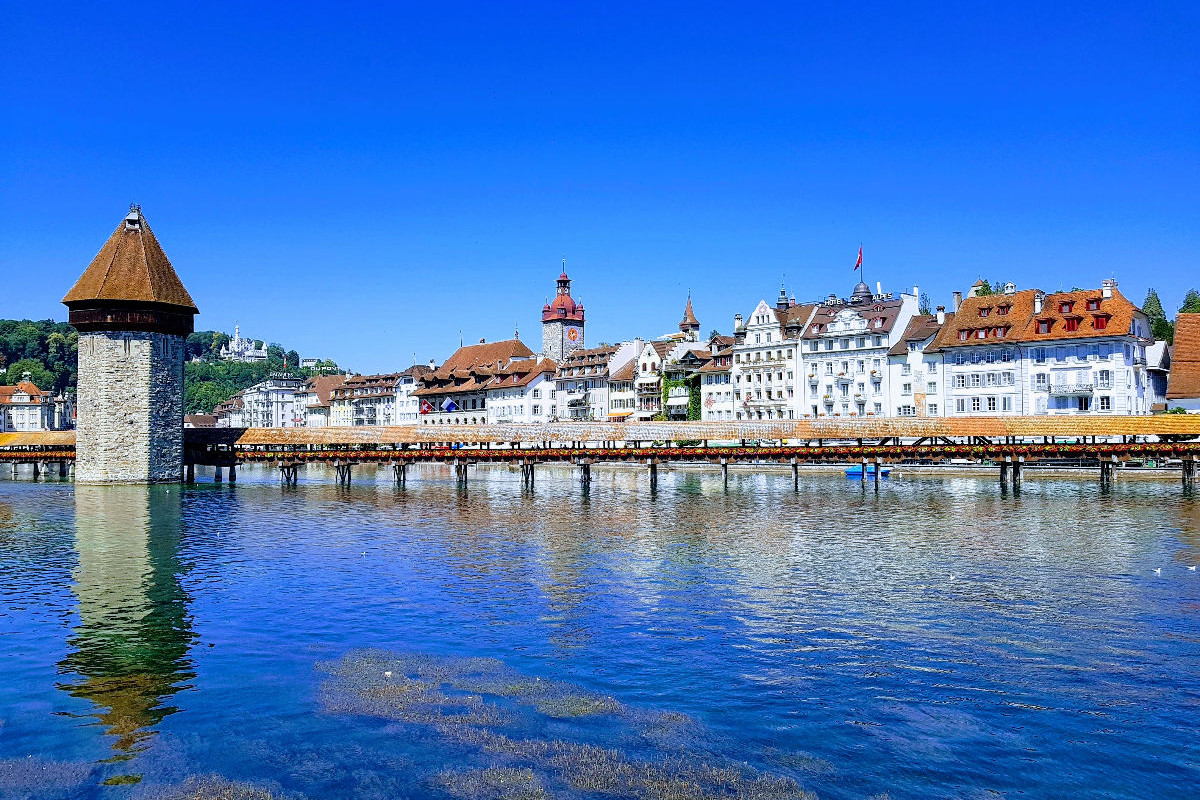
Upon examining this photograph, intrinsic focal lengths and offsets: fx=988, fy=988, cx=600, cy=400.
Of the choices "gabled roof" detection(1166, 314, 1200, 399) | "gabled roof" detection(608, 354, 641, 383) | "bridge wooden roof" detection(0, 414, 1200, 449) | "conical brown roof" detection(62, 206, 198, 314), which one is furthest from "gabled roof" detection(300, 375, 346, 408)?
"gabled roof" detection(1166, 314, 1200, 399)

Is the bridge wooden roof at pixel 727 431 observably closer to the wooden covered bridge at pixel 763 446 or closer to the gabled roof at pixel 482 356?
the wooden covered bridge at pixel 763 446

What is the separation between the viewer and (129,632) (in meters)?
20.1

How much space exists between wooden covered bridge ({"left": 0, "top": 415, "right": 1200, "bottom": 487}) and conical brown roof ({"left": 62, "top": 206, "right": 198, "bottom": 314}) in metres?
11.5

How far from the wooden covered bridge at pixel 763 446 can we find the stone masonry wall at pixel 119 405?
668 centimetres

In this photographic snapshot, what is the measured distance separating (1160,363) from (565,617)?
2863 inches

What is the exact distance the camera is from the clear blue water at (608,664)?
41.6 feet

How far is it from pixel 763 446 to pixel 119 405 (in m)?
40.5

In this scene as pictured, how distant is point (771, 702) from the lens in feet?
50.0

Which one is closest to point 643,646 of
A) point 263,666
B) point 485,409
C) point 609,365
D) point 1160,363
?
point 263,666

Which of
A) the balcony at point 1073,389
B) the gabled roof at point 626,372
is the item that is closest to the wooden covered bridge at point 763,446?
the balcony at point 1073,389

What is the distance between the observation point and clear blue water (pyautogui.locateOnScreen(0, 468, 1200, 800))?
499 inches

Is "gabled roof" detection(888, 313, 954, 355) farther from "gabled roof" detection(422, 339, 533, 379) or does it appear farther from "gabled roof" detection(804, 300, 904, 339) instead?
"gabled roof" detection(422, 339, 533, 379)

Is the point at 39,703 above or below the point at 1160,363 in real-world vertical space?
below

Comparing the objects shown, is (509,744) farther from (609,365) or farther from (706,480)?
(609,365)
